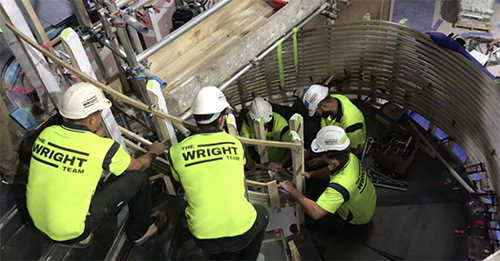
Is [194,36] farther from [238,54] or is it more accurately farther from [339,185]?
[339,185]

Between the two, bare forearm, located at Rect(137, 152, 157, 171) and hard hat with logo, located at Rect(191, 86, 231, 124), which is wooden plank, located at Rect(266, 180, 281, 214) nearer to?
hard hat with logo, located at Rect(191, 86, 231, 124)

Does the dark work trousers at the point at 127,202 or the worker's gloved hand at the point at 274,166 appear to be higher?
the dark work trousers at the point at 127,202

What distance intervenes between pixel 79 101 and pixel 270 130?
8.22ft

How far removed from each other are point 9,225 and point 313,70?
4.38 m

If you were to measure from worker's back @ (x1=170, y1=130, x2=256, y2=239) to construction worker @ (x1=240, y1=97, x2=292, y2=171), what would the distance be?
5.30ft

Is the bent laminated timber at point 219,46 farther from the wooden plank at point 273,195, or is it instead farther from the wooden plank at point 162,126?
the wooden plank at point 273,195

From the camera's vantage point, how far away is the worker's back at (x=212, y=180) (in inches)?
116

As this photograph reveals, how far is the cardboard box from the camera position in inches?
196

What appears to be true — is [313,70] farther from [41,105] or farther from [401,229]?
[41,105]

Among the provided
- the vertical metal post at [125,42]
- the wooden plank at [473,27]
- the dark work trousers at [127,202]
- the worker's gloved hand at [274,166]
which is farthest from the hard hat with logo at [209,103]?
the wooden plank at [473,27]

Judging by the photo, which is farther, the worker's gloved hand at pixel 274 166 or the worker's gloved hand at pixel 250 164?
the worker's gloved hand at pixel 250 164

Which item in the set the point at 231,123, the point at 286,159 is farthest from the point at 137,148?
the point at 286,159

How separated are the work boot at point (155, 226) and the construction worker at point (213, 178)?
758 millimetres

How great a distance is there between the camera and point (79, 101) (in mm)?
2887
